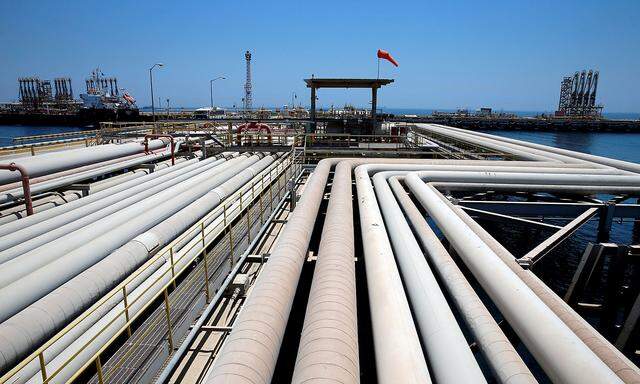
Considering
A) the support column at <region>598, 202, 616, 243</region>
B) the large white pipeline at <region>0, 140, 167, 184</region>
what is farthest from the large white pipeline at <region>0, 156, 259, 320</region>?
the support column at <region>598, 202, 616, 243</region>

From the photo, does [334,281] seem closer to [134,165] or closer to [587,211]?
[587,211]

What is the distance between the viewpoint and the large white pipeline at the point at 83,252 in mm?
6223

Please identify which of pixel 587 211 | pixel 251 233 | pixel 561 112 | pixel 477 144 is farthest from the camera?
pixel 561 112

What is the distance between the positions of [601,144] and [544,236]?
62.0m

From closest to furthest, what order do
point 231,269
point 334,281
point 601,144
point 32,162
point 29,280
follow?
1. point 334,281
2. point 29,280
3. point 231,269
4. point 32,162
5. point 601,144

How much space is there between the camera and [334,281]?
6.09 m

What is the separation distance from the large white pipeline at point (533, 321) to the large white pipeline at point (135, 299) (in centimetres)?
529

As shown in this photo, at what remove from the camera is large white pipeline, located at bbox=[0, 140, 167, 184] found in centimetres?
1169

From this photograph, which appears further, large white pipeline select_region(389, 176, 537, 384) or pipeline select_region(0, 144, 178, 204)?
pipeline select_region(0, 144, 178, 204)

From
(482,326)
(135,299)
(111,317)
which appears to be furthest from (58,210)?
(482,326)

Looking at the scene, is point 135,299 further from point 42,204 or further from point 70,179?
point 70,179

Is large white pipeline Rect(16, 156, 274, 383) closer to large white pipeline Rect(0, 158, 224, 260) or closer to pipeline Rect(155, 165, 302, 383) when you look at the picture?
pipeline Rect(155, 165, 302, 383)

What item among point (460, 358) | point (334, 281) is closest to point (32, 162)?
point (334, 281)

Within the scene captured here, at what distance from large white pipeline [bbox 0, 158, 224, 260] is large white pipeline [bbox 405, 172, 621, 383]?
8.45 meters
